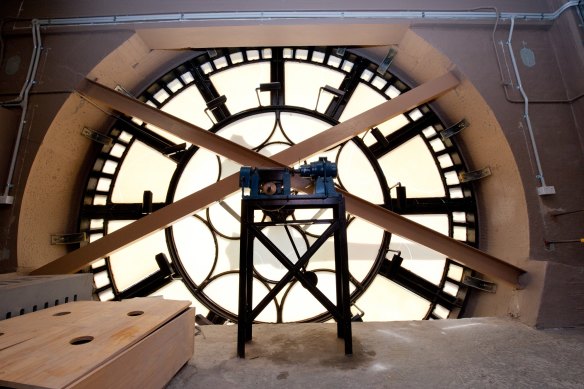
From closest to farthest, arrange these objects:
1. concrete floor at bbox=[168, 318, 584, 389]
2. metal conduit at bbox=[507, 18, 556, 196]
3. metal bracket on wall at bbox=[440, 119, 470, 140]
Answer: concrete floor at bbox=[168, 318, 584, 389] < metal conduit at bbox=[507, 18, 556, 196] < metal bracket on wall at bbox=[440, 119, 470, 140]

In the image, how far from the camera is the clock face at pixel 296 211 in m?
2.75

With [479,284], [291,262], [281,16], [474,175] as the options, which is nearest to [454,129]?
[474,175]

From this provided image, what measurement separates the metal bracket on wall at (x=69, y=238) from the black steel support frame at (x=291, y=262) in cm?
217

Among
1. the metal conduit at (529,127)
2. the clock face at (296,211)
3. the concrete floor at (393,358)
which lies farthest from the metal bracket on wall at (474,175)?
the concrete floor at (393,358)

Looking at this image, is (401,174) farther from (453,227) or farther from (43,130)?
(43,130)

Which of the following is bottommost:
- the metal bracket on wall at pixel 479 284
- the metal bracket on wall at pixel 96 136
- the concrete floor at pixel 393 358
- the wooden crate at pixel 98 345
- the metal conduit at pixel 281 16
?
the concrete floor at pixel 393 358

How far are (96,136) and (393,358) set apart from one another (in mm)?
3463

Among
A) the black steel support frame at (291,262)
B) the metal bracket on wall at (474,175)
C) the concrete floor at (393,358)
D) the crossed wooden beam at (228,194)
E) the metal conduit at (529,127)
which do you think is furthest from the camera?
the metal bracket on wall at (474,175)

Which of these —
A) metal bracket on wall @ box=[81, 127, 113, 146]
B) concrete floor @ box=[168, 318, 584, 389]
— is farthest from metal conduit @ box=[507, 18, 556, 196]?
metal bracket on wall @ box=[81, 127, 113, 146]

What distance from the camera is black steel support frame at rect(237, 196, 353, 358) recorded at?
5.30ft

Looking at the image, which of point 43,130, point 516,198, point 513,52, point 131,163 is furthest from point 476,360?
point 43,130

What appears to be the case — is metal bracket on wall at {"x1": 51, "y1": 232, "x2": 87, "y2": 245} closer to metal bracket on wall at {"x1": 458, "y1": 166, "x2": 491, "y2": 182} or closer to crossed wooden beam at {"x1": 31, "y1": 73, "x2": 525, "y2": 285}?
crossed wooden beam at {"x1": 31, "y1": 73, "x2": 525, "y2": 285}

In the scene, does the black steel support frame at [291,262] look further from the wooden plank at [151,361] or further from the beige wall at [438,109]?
the beige wall at [438,109]

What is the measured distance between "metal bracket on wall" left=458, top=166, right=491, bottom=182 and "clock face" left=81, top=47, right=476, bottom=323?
9 centimetres
